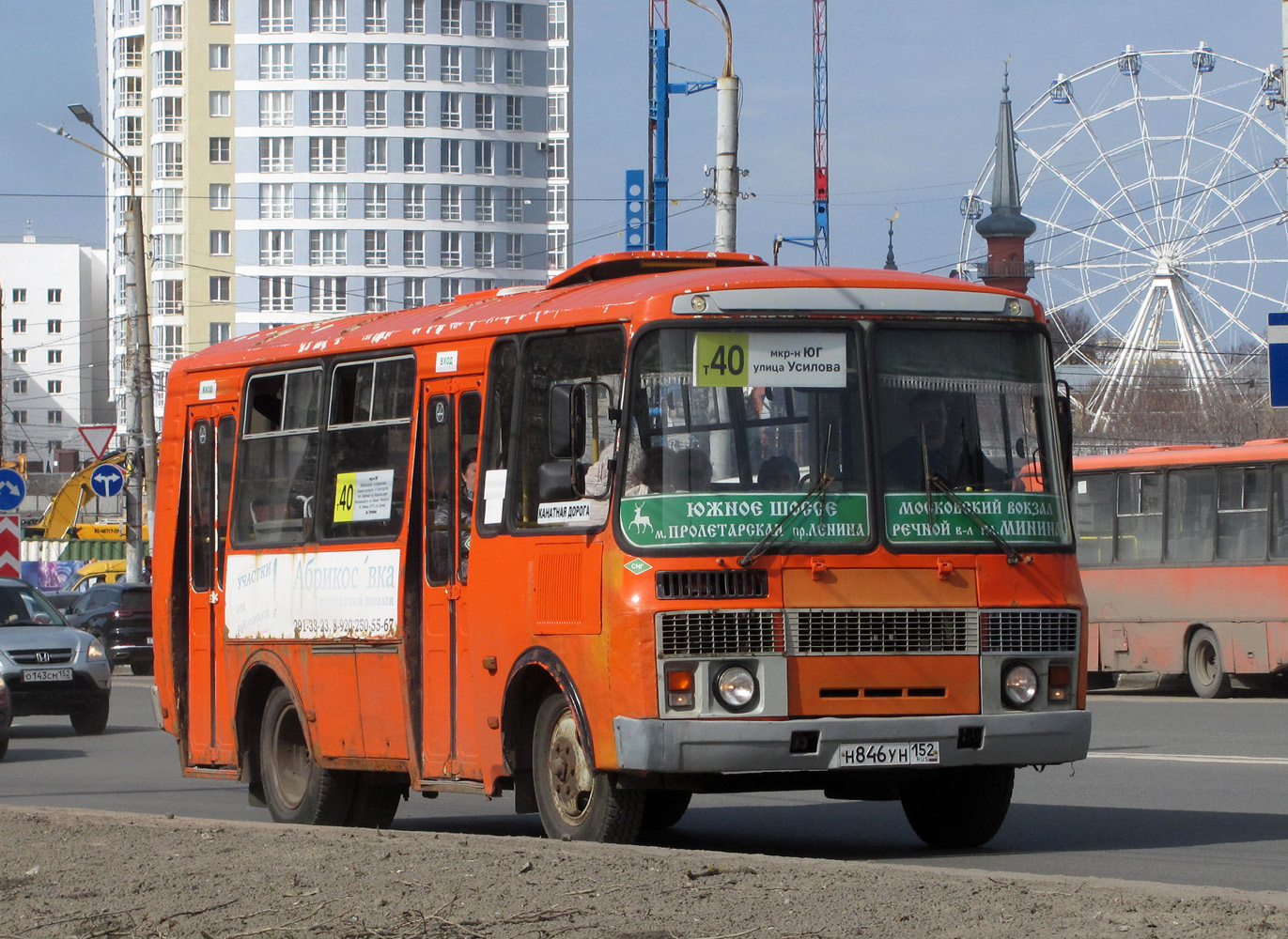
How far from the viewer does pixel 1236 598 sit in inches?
971

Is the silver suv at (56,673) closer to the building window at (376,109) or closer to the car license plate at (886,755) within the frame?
the car license plate at (886,755)

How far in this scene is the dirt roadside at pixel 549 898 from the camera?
6570mm

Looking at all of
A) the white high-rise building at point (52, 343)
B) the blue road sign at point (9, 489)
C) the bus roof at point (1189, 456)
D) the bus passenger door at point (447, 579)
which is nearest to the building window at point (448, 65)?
the white high-rise building at point (52, 343)

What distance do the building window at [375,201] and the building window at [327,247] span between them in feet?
5.62

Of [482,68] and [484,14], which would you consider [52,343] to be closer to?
[482,68]

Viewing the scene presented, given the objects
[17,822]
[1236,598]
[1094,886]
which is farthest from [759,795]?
[1236,598]

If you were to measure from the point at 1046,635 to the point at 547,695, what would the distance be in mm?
2365

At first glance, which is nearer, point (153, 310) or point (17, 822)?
point (17, 822)

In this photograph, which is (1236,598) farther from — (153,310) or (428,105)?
(153,310)

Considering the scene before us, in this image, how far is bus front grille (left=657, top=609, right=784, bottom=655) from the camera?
8812 mm

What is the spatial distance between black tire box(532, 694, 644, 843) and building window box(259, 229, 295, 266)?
9854cm

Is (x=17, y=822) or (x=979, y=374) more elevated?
(x=979, y=374)

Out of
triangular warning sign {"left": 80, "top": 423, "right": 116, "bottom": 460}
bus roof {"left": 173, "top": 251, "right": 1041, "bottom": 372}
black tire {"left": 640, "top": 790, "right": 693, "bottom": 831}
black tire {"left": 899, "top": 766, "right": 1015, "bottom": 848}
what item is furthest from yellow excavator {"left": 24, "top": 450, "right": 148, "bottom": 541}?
black tire {"left": 899, "top": 766, "right": 1015, "bottom": 848}

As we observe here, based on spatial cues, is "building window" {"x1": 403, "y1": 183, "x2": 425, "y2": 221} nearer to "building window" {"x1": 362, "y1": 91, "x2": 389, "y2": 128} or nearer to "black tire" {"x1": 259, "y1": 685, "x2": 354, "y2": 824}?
"building window" {"x1": 362, "y1": 91, "x2": 389, "y2": 128}
